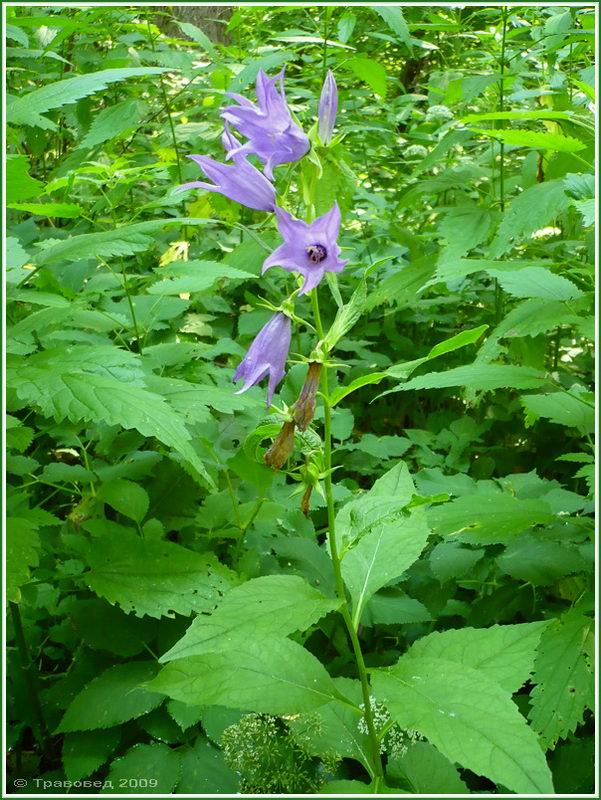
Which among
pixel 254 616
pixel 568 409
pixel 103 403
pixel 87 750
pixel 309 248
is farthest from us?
pixel 568 409

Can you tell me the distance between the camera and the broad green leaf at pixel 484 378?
1.67 m

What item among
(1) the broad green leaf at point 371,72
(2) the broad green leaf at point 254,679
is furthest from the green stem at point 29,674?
(1) the broad green leaf at point 371,72

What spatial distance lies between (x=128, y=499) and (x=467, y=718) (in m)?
1.06

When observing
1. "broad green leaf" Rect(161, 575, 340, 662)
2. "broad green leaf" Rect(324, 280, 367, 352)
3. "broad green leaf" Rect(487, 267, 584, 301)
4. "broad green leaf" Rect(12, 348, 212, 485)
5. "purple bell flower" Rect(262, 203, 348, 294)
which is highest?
"purple bell flower" Rect(262, 203, 348, 294)

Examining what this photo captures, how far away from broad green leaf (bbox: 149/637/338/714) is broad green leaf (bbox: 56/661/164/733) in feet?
1.03

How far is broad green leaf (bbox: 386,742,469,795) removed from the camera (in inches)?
55.2

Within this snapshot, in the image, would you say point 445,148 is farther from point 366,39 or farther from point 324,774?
point 366,39

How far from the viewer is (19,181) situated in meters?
1.62

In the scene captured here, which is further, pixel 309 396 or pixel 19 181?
pixel 19 181

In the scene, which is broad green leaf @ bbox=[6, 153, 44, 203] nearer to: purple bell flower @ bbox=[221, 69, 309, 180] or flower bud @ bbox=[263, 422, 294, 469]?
purple bell flower @ bbox=[221, 69, 309, 180]

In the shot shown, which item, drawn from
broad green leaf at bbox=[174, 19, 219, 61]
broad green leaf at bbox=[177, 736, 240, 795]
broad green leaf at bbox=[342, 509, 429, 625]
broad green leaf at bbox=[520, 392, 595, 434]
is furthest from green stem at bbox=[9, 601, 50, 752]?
broad green leaf at bbox=[174, 19, 219, 61]

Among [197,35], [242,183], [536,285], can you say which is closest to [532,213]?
[536,285]

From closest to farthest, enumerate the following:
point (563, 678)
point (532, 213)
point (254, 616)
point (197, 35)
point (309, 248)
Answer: point (309, 248)
point (254, 616)
point (563, 678)
point (532, 213)
point (197, 35)

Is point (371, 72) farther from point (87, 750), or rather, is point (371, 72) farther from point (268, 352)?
point (87, 750)
